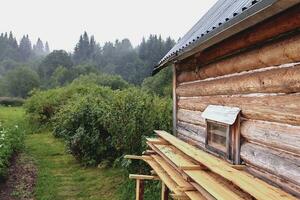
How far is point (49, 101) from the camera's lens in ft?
76.8

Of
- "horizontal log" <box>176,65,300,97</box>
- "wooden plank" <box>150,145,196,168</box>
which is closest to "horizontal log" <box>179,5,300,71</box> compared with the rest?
"horizontal log" <box>176,65,300,97</box>

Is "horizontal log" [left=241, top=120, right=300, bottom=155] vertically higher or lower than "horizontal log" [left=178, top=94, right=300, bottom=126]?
lower

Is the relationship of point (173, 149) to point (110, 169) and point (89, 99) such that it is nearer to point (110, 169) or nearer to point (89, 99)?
point (110, 169)

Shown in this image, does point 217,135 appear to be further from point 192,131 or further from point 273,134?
point 273,134

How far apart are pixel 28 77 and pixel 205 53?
2541 inches

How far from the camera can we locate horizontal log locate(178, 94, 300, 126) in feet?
10.0

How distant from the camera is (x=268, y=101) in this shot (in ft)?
11.5

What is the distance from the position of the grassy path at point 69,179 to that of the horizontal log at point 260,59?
18.7 ft

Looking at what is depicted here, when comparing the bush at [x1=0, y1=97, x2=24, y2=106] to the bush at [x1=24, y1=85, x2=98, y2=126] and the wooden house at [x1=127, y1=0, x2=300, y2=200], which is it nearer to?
the bush at [x1=24, y1=85, x2=98, y2=126]

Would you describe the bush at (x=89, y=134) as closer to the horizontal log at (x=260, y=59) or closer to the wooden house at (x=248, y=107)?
the wooden house at (x=248, y=107)

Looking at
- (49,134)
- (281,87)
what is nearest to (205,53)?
(281,87)

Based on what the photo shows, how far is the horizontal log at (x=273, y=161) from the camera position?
9.91 ft

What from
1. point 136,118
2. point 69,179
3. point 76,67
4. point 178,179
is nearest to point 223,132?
point 178,179

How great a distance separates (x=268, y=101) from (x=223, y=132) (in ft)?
4.48
